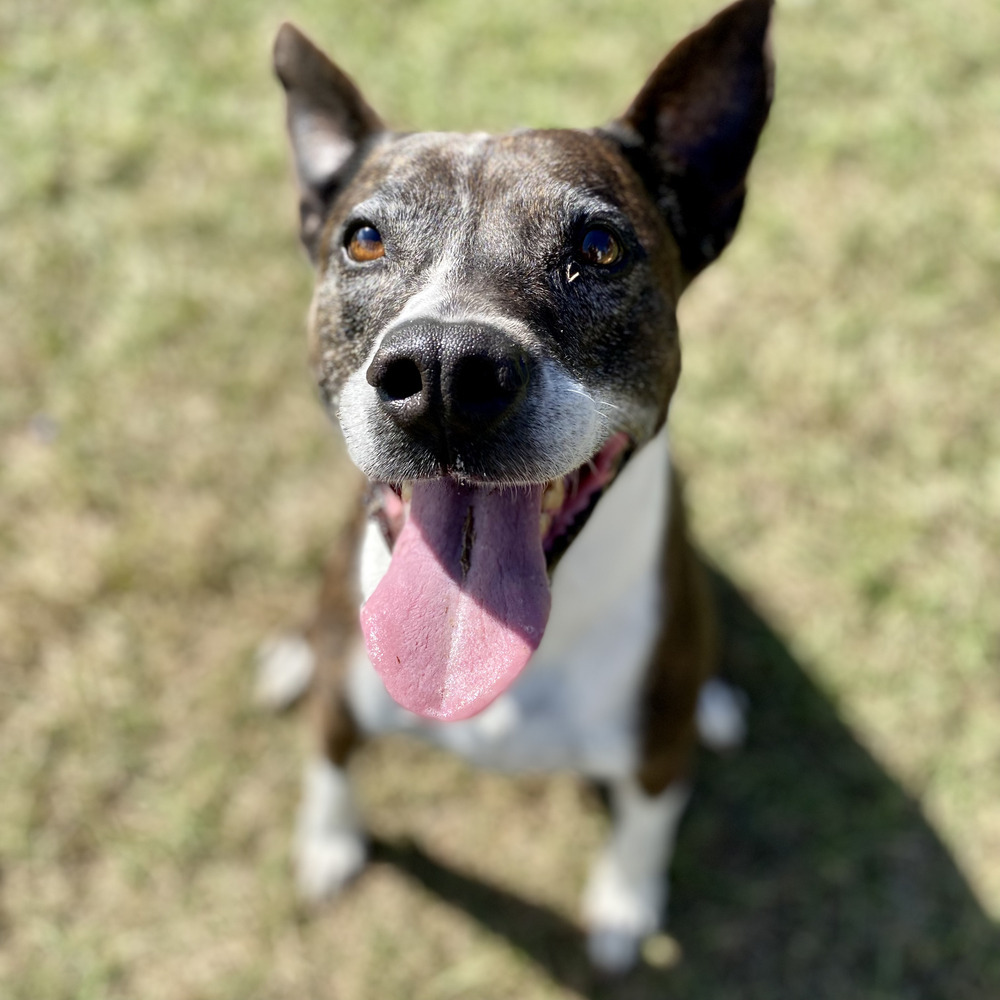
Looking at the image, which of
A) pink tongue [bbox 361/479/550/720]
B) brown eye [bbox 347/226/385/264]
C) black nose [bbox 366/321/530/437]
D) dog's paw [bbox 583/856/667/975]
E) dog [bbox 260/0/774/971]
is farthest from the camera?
dog's paw [bbox 583/856/667/975]

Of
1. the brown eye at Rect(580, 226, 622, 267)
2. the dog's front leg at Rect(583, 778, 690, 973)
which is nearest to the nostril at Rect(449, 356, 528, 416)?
the brown eye at Rect(580, 226, 622, 267)

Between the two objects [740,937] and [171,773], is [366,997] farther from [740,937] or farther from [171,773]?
[740,937]

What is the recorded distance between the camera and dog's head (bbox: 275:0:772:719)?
2.32 metres

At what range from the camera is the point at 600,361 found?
2539 mm

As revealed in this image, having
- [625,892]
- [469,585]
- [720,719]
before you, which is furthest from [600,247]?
[625,892]

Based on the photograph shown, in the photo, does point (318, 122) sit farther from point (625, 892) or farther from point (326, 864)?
point (625, 892)

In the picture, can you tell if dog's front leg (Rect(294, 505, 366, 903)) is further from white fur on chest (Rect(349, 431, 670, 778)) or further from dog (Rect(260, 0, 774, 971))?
dog (Rect(260, 0, 774, 971))

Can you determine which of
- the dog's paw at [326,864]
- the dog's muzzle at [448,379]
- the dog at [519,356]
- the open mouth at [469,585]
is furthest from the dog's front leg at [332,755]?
the dog's muzzle at [448,379]

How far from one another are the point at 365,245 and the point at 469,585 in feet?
2.92

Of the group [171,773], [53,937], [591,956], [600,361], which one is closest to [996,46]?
[600,361]

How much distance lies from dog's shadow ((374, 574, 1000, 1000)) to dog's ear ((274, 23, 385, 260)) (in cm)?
264

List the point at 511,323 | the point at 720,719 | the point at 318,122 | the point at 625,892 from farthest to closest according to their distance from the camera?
the point at 720,719, the point at 625,892, the point at 318,122, the point at 511,323

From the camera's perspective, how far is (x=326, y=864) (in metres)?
4.18

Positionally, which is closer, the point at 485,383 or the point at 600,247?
the point at 485,383
